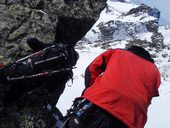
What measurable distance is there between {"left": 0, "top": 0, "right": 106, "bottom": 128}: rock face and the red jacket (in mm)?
2559

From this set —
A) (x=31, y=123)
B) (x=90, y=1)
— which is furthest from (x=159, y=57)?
(x=31, y=123)

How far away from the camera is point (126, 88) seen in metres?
5.83

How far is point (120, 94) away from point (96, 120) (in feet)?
1.89

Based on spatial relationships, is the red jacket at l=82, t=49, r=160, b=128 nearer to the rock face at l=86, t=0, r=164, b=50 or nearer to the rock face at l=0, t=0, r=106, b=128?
the rock face at l=0, t=0, r=106, b=128

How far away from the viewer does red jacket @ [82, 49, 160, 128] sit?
19.0 feet

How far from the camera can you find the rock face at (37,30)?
8242mm

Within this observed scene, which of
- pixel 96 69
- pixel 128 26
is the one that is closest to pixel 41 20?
pixel 96 69

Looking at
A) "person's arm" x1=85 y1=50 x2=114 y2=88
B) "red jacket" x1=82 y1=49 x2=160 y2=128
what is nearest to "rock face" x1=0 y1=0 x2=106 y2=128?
"person's arm" x1=85 y1=50 x2=114 y2=88

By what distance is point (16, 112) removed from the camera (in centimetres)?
816

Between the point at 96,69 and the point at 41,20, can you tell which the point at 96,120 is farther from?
the point at 41,20

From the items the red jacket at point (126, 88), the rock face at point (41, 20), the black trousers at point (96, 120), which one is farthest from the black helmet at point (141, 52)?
the rock face at point (41, 20)

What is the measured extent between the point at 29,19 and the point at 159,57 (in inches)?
1086

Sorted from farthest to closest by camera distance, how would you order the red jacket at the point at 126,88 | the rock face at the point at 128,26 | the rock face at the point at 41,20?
the rock face at the point at 128,26 → the rock face at the point at 41,20 → the red jacket at the point at 126,88

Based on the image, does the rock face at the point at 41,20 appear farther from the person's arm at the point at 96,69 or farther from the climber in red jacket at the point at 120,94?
the climber in red jacket at the point at 120,94
